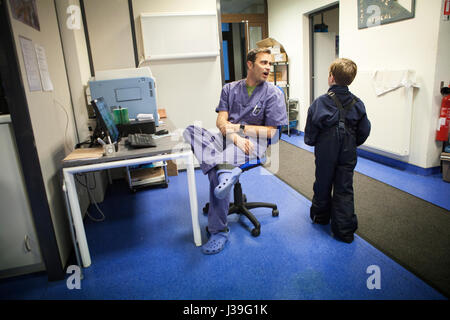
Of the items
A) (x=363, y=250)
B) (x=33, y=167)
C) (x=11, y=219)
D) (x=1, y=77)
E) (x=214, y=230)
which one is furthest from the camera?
(x=214, y=230)

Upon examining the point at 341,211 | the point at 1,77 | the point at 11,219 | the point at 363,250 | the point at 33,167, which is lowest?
the point at 363,250

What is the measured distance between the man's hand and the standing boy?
15.8 inches

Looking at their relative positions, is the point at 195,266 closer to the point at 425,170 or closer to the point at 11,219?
the point at 11,219

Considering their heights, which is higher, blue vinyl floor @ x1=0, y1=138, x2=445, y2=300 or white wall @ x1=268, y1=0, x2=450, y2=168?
white wall @ x1=268, y1=0, x2=450, y2=168

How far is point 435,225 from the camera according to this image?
2.05 m

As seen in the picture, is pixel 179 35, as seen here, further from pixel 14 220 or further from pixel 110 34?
pixel 14 220

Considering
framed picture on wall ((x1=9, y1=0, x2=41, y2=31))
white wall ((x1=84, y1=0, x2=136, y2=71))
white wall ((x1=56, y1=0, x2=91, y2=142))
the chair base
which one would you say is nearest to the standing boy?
the chair base

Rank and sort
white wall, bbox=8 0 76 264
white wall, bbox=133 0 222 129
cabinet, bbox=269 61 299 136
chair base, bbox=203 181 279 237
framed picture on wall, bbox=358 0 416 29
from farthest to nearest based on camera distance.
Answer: cabinet, bbox=269 61 299 136 → white wall, bbox=133 0 222 129 → framed picture on wall, bbox=358 0 416 29 → chair base, bbox=203 181 279 237 → white wall, bbox=8 0 76 264

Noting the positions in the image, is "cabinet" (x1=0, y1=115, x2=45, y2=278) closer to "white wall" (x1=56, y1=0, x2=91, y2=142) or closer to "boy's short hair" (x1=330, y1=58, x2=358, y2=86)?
"white wall" (x1=56, y1=0, x2=91, y2=142)

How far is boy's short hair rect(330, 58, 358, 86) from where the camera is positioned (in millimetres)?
1857

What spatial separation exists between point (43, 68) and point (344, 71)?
191cm

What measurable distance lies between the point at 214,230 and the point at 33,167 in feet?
3.70

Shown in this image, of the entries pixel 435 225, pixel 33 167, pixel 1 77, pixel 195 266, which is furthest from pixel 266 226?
pixel 1 77

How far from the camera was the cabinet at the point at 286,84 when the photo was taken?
528cm
